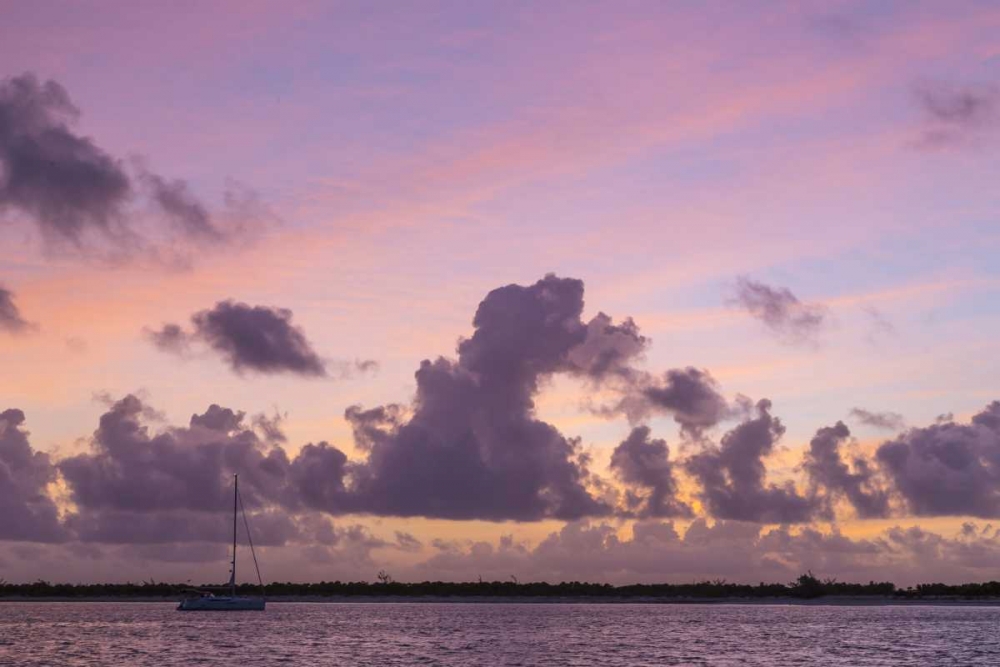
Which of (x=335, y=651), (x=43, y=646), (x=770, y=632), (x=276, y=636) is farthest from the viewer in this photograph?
(x=770, y=632)

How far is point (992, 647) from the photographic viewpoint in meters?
141

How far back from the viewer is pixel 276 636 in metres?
167

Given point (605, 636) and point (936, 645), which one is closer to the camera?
point (936, 645)

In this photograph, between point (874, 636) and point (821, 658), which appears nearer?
point (821, 658)

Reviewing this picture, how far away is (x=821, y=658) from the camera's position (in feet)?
408

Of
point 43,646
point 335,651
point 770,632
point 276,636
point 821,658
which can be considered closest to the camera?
point 821,658

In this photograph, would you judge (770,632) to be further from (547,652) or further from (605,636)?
(547,652)

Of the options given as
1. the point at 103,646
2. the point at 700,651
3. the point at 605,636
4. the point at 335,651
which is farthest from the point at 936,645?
the point at 103,646

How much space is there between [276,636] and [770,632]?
3139 inches

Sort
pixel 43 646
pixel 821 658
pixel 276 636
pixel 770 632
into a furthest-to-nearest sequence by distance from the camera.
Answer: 1. pixel 770 632
2. pixel 276 636
3. pixel 43 646
4. pixel 821 658

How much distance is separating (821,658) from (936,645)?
2960 centimetres

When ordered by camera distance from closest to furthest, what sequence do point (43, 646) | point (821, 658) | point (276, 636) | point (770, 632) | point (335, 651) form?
point (821, 658), point (335, 651), point (43, 646), point (276, 636), point (770, 632)

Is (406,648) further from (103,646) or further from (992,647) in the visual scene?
(992,647)

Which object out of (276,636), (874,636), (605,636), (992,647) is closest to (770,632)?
(874,636)
